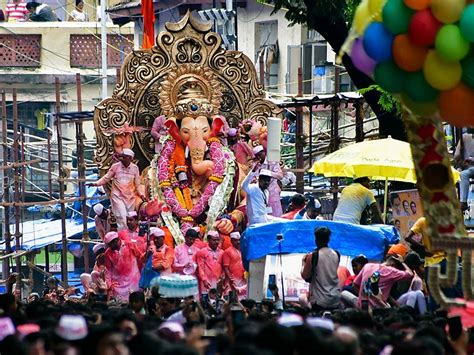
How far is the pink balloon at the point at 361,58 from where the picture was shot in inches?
562

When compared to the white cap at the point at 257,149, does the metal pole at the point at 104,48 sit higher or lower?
higher

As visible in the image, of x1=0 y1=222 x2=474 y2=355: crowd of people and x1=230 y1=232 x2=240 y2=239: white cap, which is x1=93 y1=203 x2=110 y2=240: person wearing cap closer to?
x1=0 y1=222 x2=474 y2=355: crowd of people

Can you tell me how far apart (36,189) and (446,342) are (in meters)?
22.9

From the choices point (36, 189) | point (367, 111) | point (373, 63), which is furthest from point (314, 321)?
point (36, 189)

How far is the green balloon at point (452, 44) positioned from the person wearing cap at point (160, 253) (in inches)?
341

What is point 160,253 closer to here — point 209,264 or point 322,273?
point 209,264

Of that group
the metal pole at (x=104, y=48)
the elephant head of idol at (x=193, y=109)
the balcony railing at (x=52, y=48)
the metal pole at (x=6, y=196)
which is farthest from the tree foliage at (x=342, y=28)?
the balcony railing at (x=52, y=48)

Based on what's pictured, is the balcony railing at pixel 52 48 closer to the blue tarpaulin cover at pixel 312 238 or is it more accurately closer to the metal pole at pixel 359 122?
the metal pole at pixel 359 122

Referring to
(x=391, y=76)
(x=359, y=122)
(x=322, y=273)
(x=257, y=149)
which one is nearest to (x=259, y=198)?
(x=257, y=149)

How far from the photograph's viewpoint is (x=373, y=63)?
14289 mm

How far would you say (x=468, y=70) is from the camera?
13789mm

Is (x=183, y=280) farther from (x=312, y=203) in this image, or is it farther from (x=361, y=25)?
(x=312, y=203)

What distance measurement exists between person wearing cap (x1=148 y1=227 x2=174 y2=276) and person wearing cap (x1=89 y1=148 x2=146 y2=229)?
4.12ft

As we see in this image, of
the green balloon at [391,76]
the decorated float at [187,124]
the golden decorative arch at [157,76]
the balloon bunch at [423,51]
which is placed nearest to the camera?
the balloon bunch at [423,51]
